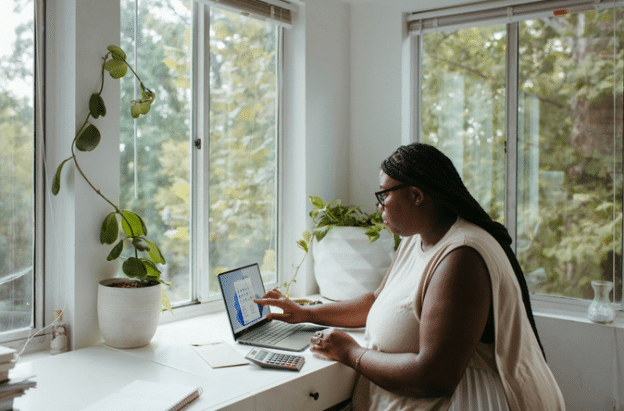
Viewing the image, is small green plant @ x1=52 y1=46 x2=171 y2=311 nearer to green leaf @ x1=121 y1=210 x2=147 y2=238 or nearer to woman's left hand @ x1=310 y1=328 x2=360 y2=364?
green leaf @ x1=121 y1=210 x2=147 y2=238

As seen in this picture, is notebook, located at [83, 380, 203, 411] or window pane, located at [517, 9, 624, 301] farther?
window pane, located at [517, 9, 624, 301]

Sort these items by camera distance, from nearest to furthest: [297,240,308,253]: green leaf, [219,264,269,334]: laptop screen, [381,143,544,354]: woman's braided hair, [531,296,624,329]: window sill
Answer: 1. [381,143,544,354]: woman's braided hair
2. [219,264,269,334]: laptop screen
3. [531,296,624,329]: window sill
4. [297,240,308,253]: green leaf

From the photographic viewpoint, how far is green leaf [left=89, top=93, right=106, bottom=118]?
171 centimetres

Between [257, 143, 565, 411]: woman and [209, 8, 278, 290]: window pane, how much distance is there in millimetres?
932

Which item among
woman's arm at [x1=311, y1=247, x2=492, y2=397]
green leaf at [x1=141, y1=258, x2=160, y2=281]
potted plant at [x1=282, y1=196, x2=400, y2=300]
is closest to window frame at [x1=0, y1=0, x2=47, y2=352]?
green leaf at [x1=141, y1=258, x2=160, y2=281]

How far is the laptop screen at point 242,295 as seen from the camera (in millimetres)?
1800

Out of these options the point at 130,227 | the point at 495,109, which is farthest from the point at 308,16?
the point at 130,227

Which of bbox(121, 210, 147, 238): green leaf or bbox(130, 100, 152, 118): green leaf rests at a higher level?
bbox(130, 100, 152, 118): green leaf

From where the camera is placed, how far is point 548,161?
243 cm

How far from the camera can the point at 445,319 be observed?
131 cm

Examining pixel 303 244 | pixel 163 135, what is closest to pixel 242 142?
pixel 163 135

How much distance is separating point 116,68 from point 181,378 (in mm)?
1021

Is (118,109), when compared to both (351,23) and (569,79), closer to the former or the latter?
(351,23)

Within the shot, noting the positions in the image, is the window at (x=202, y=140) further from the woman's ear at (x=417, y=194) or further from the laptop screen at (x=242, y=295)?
the woman's ear at (x=417, y=194)
